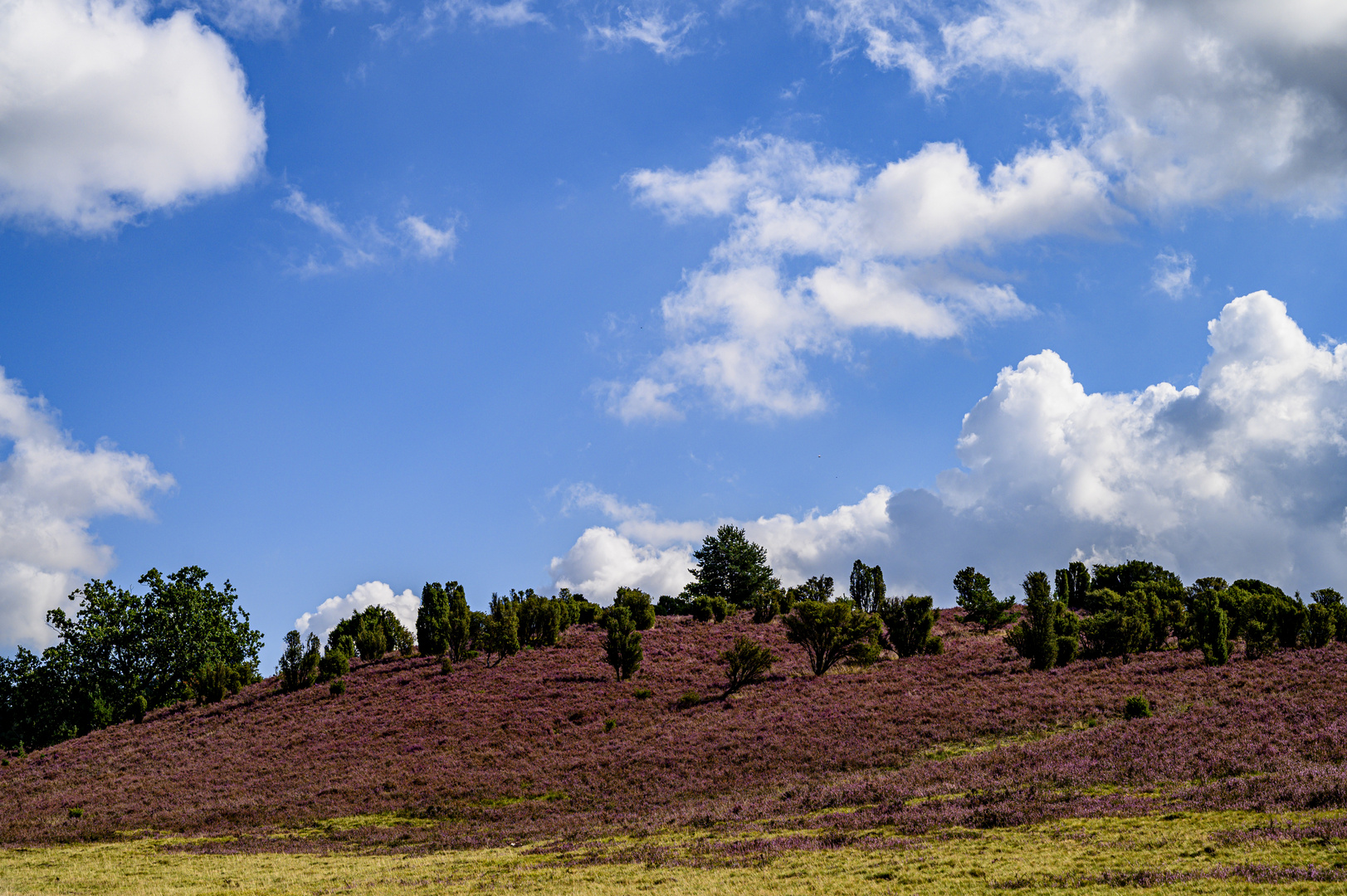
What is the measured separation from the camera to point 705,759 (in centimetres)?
3247

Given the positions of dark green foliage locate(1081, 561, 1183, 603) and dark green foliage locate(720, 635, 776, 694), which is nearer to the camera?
Result: dark green foliage locate(720, 635, 776, 694)

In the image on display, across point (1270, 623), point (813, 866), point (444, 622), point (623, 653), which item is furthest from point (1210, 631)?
point (444, 622)

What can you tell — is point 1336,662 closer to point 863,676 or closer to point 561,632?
point 863,676

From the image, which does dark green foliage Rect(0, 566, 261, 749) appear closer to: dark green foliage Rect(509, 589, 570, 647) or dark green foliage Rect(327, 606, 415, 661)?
dark green foliage Rect(327, 606, 415, 661)

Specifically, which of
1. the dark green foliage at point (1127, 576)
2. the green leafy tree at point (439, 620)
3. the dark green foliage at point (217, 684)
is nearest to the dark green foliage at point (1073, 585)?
the dark green foliage at point (1127, 576)

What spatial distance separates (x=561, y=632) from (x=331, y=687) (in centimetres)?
1626

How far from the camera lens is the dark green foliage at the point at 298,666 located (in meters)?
54.7

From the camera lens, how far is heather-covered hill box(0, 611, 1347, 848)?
23141 millimetres

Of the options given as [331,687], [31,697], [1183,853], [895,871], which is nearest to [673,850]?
[895,871]

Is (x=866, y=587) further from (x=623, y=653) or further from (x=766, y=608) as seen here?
(x=623, y=653)

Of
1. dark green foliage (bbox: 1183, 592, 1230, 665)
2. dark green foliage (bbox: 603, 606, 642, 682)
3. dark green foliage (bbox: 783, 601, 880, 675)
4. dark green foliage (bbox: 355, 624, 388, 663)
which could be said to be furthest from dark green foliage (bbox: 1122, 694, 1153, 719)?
dark green foliage (bbox: 355, 624, 388, 663)

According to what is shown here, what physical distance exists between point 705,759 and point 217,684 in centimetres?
4032

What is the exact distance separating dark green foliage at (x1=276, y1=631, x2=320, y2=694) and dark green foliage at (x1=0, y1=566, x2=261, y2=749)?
12.0 meters

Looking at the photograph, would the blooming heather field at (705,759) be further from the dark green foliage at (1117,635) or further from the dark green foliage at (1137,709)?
the dark green foliage at (1117,635)
